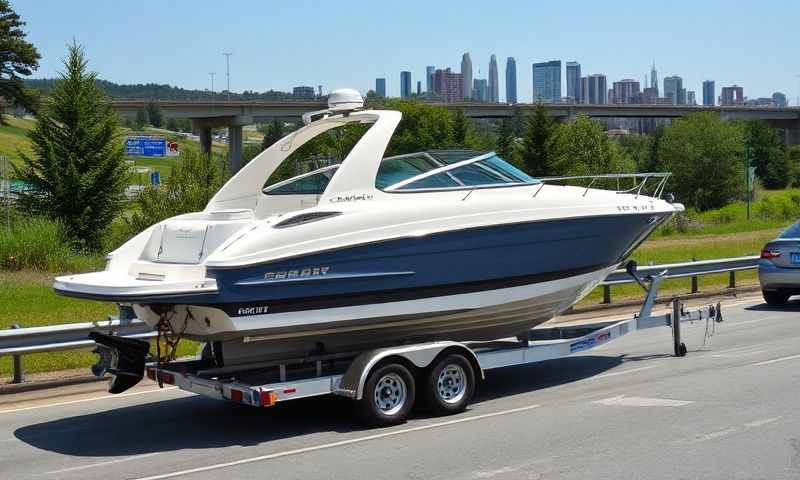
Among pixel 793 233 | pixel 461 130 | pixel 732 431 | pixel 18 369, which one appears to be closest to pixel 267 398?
pixel 732 431

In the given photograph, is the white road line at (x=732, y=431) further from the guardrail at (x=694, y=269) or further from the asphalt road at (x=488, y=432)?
the guardrail at (x=694, y=269)

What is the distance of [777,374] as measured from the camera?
11648 mm

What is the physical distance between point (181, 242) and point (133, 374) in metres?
1.29

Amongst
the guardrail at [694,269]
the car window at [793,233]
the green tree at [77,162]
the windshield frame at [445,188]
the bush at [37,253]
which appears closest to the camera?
the windshield frame at [445,188]

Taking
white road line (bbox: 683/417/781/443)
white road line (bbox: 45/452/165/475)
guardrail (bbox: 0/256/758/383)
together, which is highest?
guardrail (bbox: 0/256/758/383)

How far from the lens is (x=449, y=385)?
10.1m

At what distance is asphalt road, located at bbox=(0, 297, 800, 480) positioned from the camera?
26.3 ft

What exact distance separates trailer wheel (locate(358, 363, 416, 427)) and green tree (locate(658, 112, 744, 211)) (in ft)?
244

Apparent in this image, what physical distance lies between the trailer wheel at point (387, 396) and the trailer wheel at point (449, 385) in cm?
19

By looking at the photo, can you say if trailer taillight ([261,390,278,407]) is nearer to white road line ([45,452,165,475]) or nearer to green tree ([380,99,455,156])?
white road line ([45,452,165,475])

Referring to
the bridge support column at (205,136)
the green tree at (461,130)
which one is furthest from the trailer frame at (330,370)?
the bridge support column at (205,136)

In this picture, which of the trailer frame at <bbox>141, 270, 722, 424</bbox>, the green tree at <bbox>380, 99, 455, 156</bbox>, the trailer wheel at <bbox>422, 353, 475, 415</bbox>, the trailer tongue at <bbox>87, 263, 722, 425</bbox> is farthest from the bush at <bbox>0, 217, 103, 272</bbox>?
the green tree at <bbox>380, 99, 455, 156</bbox>

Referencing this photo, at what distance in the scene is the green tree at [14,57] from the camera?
4375 cm

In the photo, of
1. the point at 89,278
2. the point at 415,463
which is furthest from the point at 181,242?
the point at 415,463
